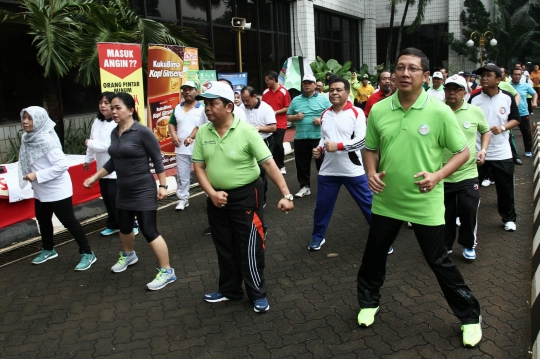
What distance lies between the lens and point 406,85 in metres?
3.32

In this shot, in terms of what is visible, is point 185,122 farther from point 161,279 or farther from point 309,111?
point 161,279

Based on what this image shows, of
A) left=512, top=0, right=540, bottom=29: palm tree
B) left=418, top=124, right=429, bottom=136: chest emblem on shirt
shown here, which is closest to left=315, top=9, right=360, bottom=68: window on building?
left=512, top=0, right=540, bottom=29: palm tree

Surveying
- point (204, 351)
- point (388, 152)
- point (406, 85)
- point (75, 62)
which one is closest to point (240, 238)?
point (204, 351)

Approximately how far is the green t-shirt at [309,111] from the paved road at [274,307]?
7.08 feet

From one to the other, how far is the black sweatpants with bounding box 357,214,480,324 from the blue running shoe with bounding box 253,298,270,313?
2.83 feet

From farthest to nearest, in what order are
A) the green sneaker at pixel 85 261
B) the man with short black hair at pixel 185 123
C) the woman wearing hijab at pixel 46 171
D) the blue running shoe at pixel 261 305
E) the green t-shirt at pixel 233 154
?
the man with short black hair at pixel 185 123 < the green sneaker at pixel 85 261 < the woman wearing hijab at pixel 46 171 < the blue running shoe at pixel 261 305 < the green t-shirt at pixel 233 154

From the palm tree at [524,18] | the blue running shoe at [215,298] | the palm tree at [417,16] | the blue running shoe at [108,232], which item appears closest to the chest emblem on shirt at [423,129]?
the blue running shoe at [215,298]

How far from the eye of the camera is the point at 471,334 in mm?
3570

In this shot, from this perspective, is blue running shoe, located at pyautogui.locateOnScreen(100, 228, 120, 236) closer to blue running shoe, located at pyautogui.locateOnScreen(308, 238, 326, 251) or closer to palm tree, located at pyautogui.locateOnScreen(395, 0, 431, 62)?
blue running shoe, located at pyautogui.locateOnScreen(308, 238, 326, 251)

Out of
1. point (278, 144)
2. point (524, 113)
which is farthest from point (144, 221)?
point (524, 113)

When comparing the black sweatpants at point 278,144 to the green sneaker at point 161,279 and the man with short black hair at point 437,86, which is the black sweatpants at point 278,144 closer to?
the man with short black hair at point 437,86

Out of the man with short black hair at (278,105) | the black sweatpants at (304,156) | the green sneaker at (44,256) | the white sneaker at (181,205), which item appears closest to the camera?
the green sneaker at (44,256)

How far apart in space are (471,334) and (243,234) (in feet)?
5.96

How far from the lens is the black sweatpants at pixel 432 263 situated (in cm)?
351
